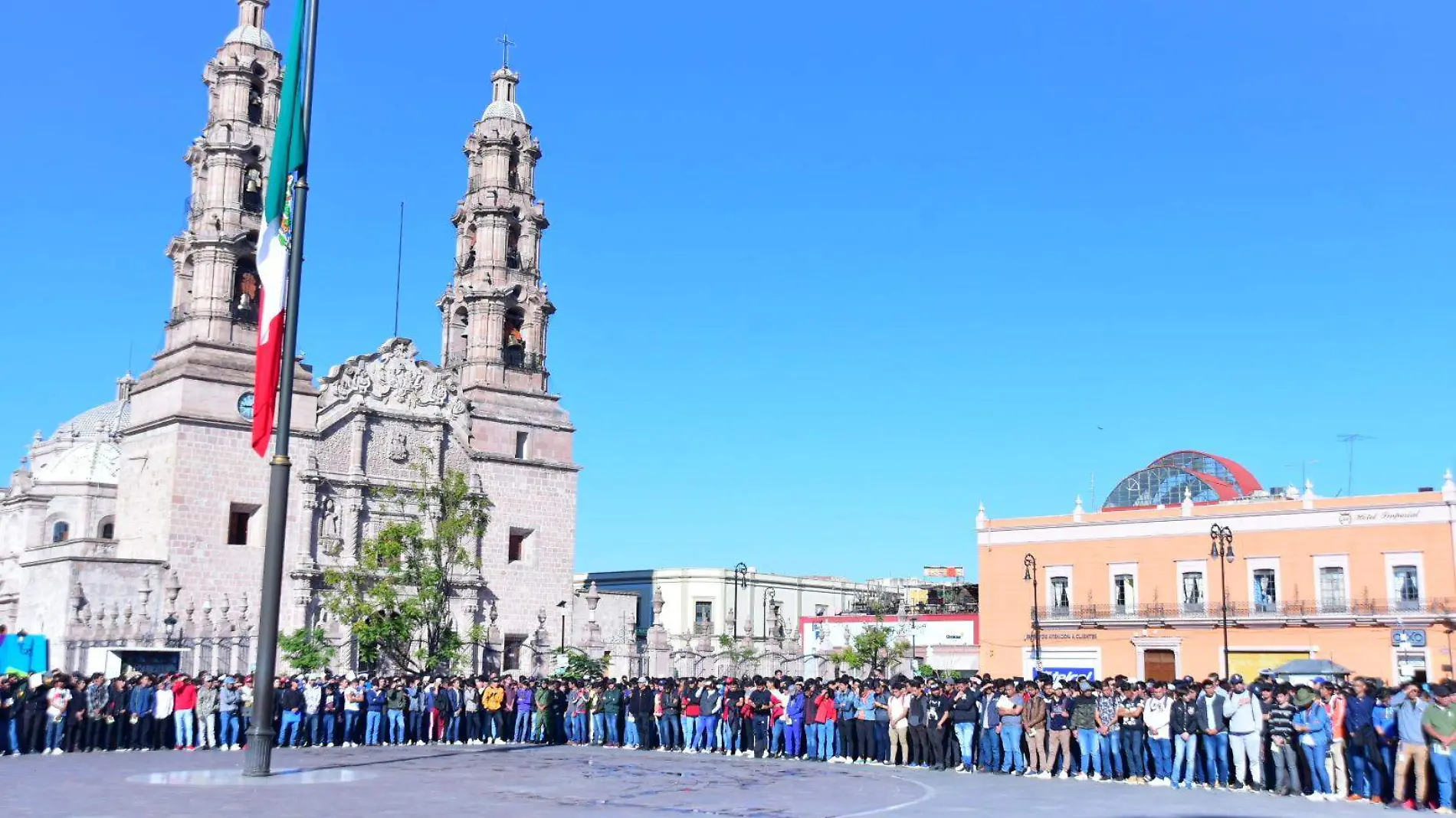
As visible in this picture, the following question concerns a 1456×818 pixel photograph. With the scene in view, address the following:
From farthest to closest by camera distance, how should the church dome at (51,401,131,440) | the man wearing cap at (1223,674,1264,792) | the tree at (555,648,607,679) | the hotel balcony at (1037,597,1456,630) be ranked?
the church dome at (51,401,131,440), the tree at (555,648,607,679), the hotel balcony at (1037,597,1456,630), the man wearing cap at (1223,674,1264,792)

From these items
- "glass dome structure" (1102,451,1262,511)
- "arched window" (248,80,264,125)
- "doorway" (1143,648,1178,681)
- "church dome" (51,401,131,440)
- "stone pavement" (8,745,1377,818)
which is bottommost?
"stone pavement" (8,745,1377,818)

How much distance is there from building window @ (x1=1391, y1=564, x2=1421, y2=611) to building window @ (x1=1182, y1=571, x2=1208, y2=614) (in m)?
5.29

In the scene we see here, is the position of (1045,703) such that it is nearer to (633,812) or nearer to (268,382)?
(633,812)

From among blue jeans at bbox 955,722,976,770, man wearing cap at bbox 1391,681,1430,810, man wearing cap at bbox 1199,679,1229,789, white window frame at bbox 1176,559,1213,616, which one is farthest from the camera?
white window frame at bbox 1176,559,1213,616

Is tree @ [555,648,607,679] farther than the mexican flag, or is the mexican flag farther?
tree @ [555,648,607,679]

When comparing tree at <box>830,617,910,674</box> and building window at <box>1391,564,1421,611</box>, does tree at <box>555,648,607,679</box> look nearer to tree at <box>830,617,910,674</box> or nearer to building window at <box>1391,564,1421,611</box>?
tree at <box>830,617,910,674</box>

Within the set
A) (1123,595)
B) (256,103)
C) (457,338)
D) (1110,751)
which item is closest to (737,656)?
(1123,595)

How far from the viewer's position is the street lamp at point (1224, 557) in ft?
126

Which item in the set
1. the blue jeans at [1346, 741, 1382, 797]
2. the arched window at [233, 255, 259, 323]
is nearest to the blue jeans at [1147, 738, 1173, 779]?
the blue jeans at [1346, 741, 1382, 797]

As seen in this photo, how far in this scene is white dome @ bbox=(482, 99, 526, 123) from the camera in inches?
2053

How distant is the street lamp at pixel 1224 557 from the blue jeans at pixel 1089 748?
1896 cm

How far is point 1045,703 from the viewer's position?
806 inches

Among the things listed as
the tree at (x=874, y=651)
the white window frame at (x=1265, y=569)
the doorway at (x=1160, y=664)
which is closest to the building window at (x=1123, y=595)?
the doorway at (x=1160, y=664)

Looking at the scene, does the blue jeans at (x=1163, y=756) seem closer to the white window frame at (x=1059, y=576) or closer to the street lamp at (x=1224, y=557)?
the street lamp at (x=1224, y=557)
